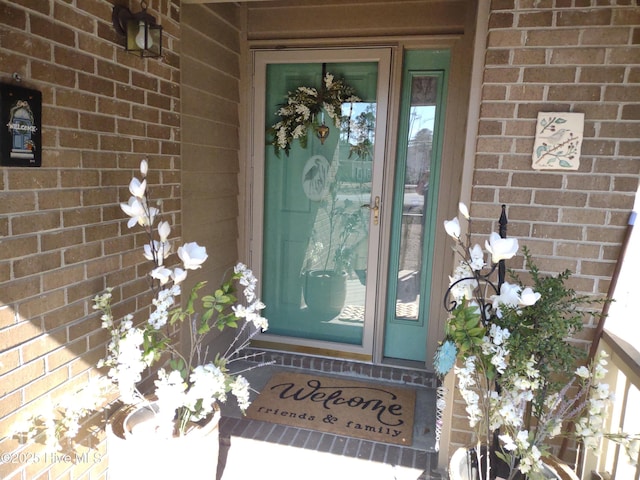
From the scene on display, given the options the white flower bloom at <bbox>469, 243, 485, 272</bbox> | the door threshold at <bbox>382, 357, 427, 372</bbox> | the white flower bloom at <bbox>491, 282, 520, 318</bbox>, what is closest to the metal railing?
the white flower bloom at <bbox>491, 282, 520, 318</bbox>

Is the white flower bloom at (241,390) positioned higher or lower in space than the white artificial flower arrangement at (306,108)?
lower

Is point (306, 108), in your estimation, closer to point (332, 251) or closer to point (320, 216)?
point (320, 216)

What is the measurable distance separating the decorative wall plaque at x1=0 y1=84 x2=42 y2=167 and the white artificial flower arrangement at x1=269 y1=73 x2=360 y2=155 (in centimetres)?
184

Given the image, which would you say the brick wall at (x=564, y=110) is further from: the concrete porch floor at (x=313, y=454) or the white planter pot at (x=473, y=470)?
the concrete porch floor at (x=313, y=454)

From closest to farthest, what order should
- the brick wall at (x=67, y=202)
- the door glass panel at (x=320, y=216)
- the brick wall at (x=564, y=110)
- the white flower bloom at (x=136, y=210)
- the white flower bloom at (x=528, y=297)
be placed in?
the white flower bloom at (x=528, y=297)
the brick wall at (x=67, y=202)
the white flower bloom at (x=136, y=210)
the brick wall at (x=564, y=110)
the door glass panel at (x=320, y=216)

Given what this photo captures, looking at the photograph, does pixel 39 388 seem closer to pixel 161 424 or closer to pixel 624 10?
pixel 161 424

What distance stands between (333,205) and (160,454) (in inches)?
79.1

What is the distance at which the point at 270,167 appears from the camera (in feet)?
10.9

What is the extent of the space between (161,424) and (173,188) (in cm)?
125

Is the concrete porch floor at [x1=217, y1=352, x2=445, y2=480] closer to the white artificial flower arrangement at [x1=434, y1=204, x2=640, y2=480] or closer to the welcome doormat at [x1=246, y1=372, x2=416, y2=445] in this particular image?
the welcome doormat at [x1=246, y1=372, x2=416, y2=445]

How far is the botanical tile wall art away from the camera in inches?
73.0

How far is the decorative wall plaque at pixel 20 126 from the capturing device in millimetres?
1412

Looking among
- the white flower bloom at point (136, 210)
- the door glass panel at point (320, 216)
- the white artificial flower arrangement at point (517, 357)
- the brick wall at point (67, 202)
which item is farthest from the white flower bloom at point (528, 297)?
the door glass panel at point (320, 216)

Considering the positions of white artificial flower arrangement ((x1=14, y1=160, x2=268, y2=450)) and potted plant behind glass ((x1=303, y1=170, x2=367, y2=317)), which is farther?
potted plant behind glass ((x1=303, y1=170, x2=367, y2=317))
